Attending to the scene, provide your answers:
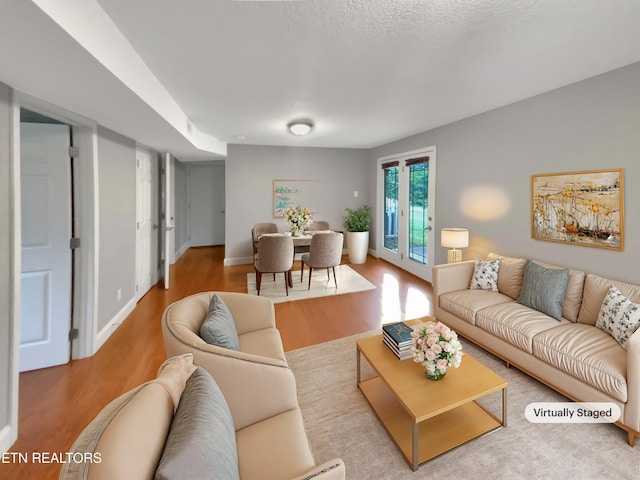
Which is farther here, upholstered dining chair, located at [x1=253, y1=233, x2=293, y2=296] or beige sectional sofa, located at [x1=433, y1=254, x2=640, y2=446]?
upholstered dining chair, located at [x1=253, y1=233, x2=293, y2=296]

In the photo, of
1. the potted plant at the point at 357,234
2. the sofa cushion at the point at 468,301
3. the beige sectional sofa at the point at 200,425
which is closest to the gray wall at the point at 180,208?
the potted plant at the point at 357,234

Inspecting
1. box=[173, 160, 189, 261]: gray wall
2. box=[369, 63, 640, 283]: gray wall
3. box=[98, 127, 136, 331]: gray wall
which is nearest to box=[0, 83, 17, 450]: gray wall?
box=[98, 127, 136, 331]: gray wall

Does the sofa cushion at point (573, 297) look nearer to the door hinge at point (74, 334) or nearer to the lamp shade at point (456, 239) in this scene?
the lamp shade at point (456, 239)

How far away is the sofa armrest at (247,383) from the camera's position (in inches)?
49.1

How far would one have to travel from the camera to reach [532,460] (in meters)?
1.51

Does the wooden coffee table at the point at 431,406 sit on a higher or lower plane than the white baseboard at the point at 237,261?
lower

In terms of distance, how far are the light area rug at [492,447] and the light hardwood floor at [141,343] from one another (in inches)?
36.5

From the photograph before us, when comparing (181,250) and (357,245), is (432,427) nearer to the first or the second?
(357,245)

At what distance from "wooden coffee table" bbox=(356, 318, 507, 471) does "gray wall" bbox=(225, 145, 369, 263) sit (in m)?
4.52

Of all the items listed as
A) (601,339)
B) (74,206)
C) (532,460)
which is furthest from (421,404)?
(74,206)

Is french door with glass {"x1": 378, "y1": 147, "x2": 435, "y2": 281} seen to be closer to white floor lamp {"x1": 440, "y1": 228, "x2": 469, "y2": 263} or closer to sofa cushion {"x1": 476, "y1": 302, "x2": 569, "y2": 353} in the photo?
white floor lamp {"x1": 440, "y1": 228, "x2": 469, "y2": 263}

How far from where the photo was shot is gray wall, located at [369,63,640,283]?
226cm

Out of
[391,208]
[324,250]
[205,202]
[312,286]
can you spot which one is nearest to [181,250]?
[205,202]

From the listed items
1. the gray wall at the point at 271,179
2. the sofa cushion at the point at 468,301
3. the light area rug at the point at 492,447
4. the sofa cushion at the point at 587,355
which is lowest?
the light area rug at the point at 492,447
